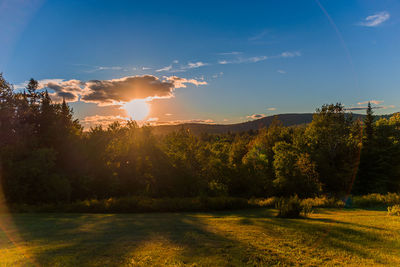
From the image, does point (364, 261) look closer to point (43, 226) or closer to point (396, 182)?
point (43, 226)

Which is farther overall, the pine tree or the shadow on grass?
the pine tree

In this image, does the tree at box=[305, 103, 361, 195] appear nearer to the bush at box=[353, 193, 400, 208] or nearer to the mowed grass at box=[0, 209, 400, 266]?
the bush at box=[353, 193, 400, 208]

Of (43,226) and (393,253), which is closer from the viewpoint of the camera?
(393,253)

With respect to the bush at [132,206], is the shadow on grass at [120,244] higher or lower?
higher

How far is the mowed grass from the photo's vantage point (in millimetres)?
6566

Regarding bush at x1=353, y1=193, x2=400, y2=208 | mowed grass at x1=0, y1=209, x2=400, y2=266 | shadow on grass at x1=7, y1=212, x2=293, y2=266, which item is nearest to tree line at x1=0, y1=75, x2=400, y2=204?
bush at x1=353, y1=193, x2=400, y2=208

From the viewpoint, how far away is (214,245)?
7719 millimetres

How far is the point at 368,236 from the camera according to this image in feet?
27.7

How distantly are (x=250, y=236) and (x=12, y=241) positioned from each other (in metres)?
9.14

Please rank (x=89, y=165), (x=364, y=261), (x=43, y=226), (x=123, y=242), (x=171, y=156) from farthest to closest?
(x=171, y=156) → (x=89, y=165) → (x=43, y=226) → (x=123, y=242) → (x=364, y=261)

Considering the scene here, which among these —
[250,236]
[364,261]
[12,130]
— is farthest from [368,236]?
[12,130]

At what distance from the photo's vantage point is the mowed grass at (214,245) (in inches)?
259

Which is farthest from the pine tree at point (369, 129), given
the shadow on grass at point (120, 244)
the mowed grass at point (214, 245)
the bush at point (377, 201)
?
the shadow on grass at point (120, 244)

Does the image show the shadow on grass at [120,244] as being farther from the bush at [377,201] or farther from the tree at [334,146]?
the tree at [334,146]
